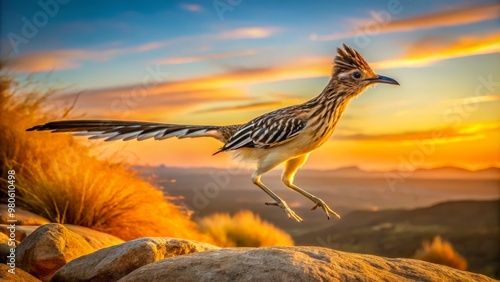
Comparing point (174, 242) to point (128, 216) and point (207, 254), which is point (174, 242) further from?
point (128, 216)

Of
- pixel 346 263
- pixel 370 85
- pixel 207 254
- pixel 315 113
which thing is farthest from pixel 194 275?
pixel 370 85

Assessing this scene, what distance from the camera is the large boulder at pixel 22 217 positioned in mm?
8586

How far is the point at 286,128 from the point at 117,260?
2114 mm

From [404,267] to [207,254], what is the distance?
1769 mm

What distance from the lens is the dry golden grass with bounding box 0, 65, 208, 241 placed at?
30.3 ft

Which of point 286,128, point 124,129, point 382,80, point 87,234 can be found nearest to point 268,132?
point 286,128

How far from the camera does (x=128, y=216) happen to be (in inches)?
377

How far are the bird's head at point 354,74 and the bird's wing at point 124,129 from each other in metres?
1.67

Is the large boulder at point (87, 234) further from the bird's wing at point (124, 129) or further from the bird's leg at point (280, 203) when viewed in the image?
Answer: the bird's leg at point (280, 203)

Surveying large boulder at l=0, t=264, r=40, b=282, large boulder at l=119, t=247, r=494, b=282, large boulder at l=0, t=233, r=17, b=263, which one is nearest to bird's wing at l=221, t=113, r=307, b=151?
large boulder at l=119, t=247, r=494, b=282

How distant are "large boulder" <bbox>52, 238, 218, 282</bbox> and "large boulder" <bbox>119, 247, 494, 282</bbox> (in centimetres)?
71

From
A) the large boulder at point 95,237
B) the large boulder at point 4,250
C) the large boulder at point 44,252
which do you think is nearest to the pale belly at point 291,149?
the large boulder at point 44,252

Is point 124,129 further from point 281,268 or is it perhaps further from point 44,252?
point 281,268

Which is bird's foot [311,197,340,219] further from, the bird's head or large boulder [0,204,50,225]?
large boulder [0,204,50,225]
